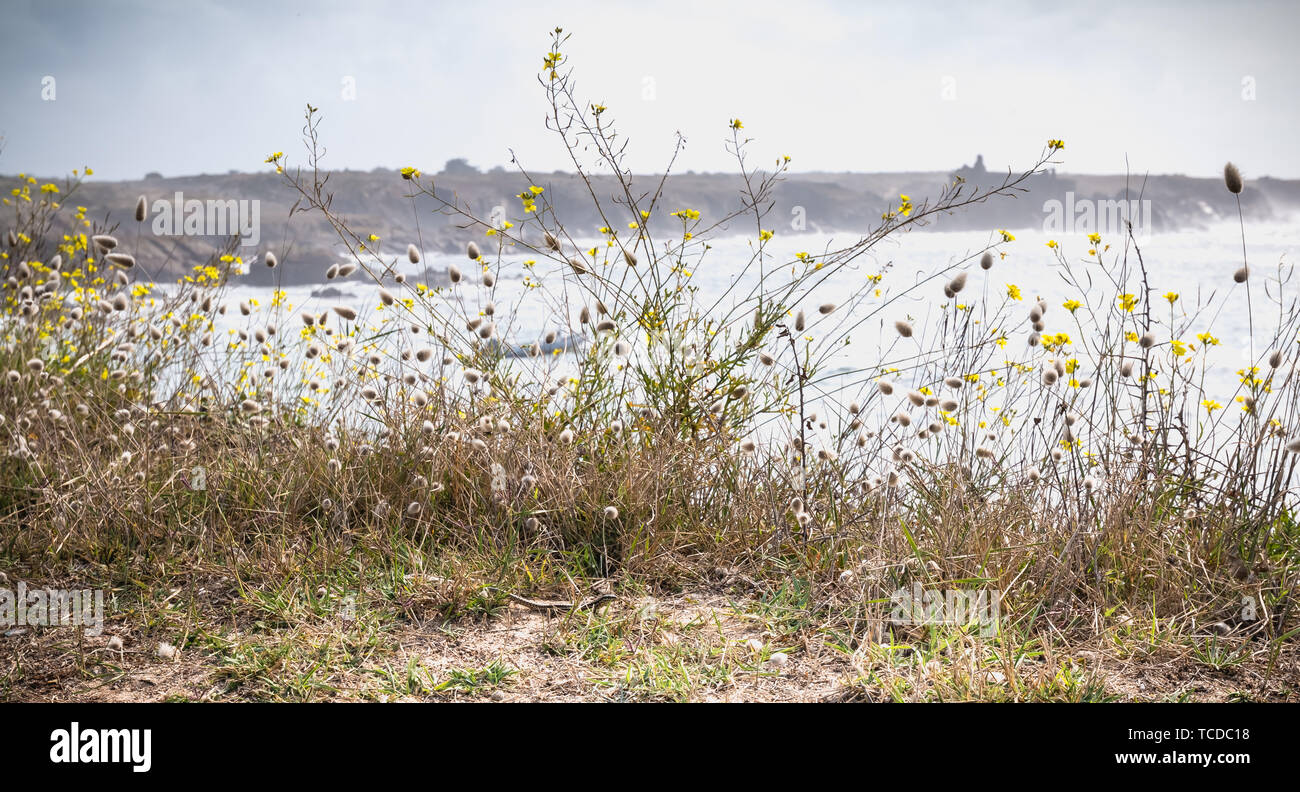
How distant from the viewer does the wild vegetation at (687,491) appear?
1.98 metres

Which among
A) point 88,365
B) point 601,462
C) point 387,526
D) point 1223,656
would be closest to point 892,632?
point 1223,656

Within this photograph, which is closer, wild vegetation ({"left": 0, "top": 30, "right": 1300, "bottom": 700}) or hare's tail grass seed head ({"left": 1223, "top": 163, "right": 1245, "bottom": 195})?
wild vegetation ({"left": 0, "top": 30, "right": 1300, "bottom": 700})

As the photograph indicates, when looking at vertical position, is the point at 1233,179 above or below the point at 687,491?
above

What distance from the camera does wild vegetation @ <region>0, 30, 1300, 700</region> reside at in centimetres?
198

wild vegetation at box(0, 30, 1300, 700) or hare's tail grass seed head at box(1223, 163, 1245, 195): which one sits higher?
hare's tail grass seed head at box(1223, 163, 1245, 195)

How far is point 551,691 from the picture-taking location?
6.05 feet

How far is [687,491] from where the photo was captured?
2668mm

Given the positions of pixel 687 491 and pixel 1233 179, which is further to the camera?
pixel 687 491

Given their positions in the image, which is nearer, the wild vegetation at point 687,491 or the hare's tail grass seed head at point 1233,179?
the wild vegetation at point 687,491

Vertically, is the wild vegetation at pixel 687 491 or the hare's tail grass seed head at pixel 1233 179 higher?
the hare's tail grass seed head at pixel 1233 179
